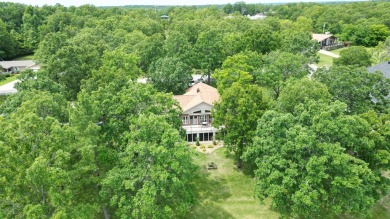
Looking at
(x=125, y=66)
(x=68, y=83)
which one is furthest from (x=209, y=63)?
(x=68, y=83)

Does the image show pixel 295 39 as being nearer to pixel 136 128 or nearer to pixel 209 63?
pixel 209 63

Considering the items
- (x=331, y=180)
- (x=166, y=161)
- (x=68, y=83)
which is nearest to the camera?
(x=166, y=161)

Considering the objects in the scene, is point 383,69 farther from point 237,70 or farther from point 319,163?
point 319,163

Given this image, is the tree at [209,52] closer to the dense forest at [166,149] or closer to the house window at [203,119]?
the house window at [203,119]

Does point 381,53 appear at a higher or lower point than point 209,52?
lower

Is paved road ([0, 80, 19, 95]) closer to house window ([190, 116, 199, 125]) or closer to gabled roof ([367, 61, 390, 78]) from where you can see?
house window ([190, 116, 199, 125])

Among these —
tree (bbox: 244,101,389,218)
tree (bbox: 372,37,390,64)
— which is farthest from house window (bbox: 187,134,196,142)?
tree (bbox: 372,37,390,64)

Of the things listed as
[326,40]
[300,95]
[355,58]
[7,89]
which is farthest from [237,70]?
[326,40]
